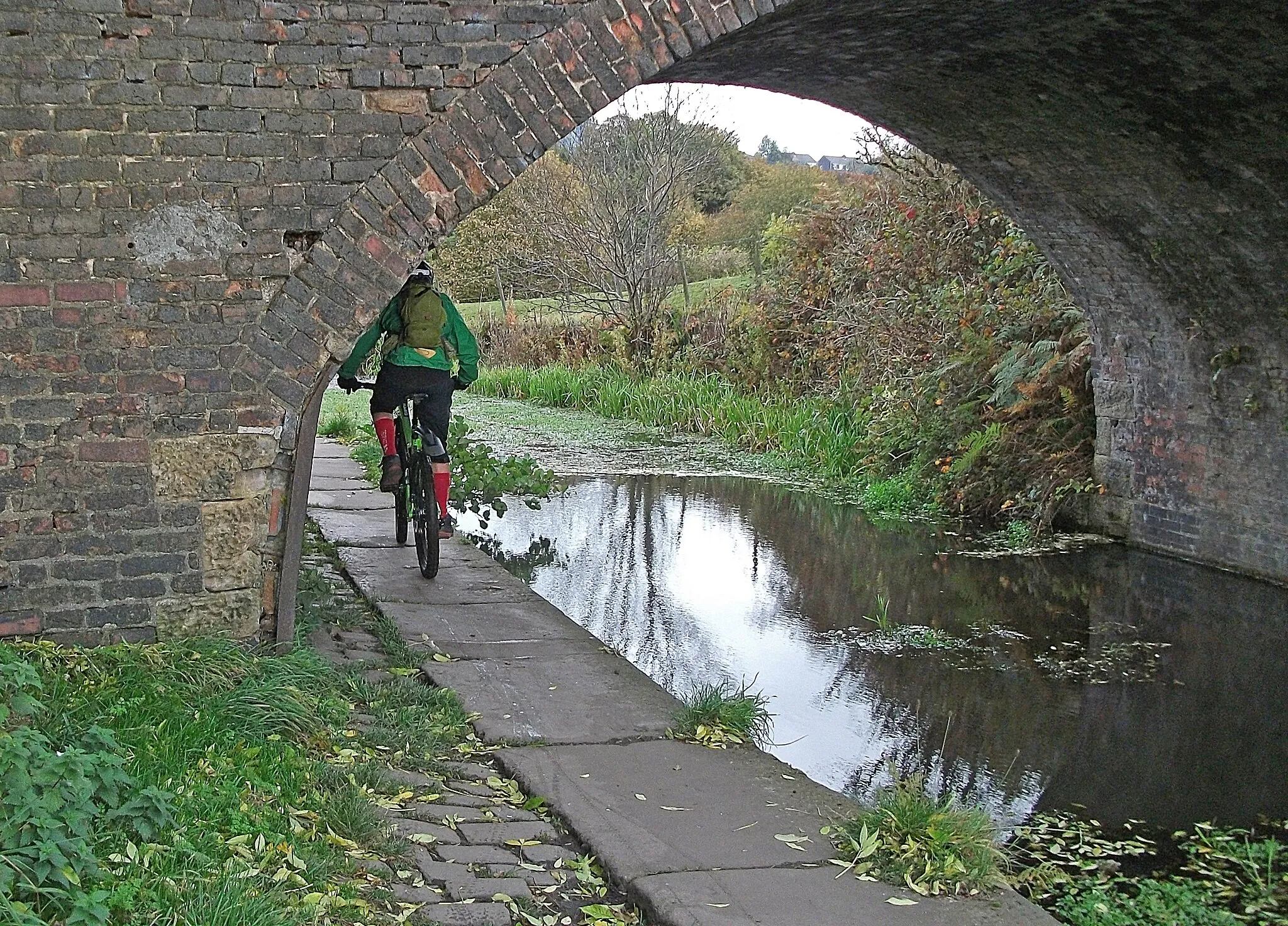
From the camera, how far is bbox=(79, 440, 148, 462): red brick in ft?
16.9

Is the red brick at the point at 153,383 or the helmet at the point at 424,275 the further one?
the helmet at the point at 424,275

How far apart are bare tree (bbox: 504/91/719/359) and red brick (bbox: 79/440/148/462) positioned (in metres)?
16.7

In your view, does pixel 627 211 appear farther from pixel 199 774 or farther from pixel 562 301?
pixel 199 774

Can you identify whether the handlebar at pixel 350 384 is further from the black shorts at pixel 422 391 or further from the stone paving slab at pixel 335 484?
the stone paving slab at pixel 335 484

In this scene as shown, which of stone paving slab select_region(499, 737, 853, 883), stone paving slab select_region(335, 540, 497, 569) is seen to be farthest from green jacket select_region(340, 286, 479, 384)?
stone paving slab select_region(499, 737, 853, 883)

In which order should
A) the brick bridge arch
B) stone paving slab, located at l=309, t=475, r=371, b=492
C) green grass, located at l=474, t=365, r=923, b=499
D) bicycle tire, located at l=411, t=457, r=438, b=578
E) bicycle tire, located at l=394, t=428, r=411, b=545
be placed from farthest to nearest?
green grass, located at l=474, t=365, r=923, b=499 < stone paving slab, located at l=309, t=475, r=371, b=492 < bicycle tire, located at l=394, t=428, r=411, b=545 < bicycle tire, located at l=411, t=457, r=438, b=578 < the brick bridge arch

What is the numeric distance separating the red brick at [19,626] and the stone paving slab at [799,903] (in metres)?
2.87

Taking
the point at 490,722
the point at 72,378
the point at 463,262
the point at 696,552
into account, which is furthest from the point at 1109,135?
the point at 463,262

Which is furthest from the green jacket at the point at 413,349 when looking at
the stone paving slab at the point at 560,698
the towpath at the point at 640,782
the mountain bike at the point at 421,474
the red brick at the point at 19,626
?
the red brick at the point at 19,626

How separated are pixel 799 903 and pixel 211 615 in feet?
9.56

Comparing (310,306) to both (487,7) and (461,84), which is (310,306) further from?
(487,7)

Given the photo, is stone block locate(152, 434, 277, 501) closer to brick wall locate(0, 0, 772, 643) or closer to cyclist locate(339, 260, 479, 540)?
brick wall locate(0, 0, 772, 643)

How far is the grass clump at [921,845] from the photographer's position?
12.6 ft

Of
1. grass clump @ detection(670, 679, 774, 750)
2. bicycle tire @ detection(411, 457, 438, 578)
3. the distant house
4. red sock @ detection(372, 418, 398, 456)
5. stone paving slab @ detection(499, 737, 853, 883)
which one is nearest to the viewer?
stone paving slab @ detection(499, 737, 853, 883)
